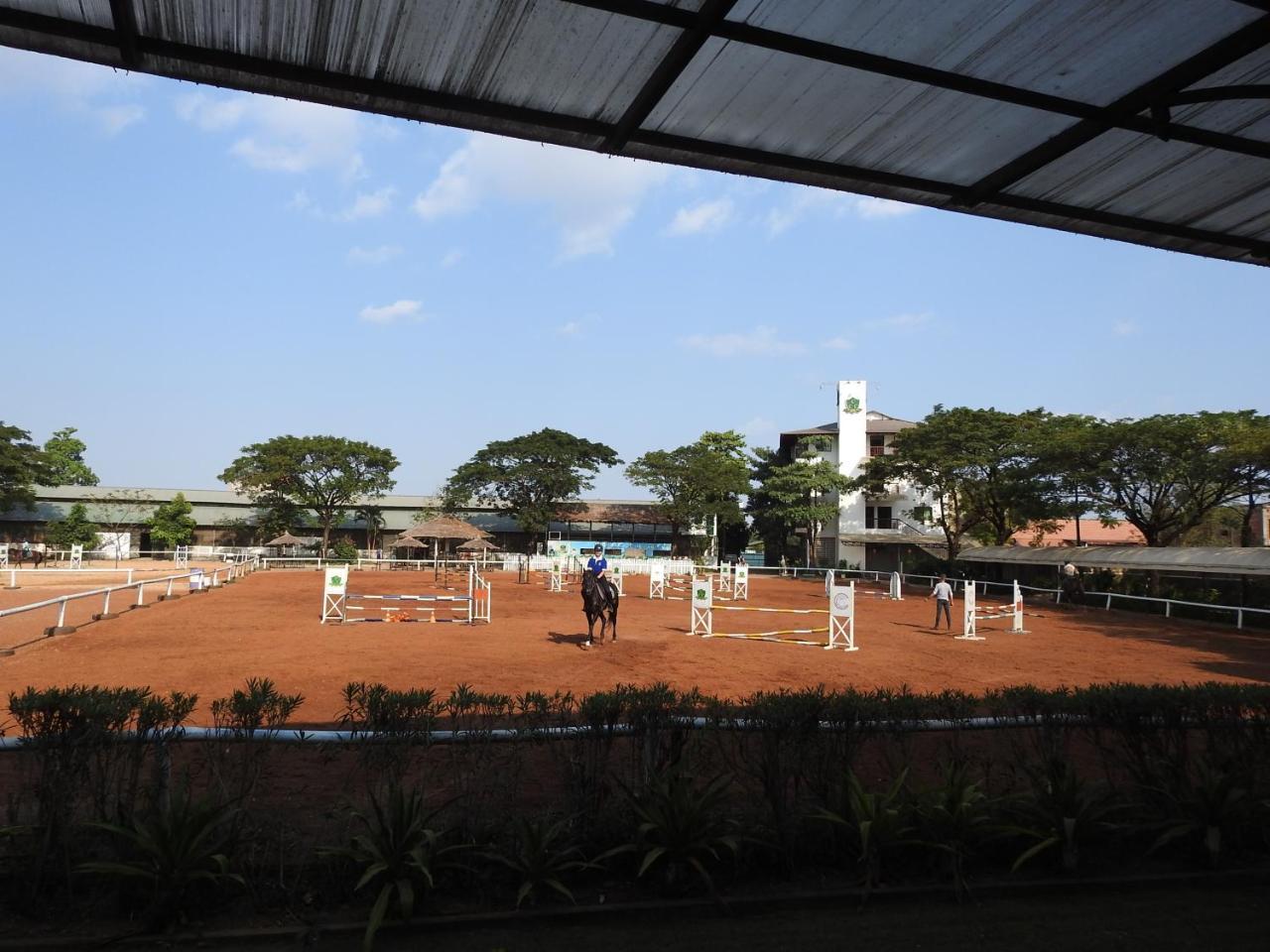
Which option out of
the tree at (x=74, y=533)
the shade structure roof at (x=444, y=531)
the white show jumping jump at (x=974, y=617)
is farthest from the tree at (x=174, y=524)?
the white show jumping jump at (x=974, y=617)

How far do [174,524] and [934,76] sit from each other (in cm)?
6082

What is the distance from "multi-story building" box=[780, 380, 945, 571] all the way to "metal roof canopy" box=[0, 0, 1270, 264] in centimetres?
4846

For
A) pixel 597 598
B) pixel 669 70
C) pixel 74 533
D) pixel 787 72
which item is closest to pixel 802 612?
pixel 597 598

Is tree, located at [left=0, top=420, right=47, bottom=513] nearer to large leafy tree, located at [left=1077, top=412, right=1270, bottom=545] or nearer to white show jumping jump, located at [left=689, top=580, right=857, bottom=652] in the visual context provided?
white show jumping jump, located at [left=689, top=580, right=857, bottom=652]

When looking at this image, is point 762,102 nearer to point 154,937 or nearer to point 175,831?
point 175,831

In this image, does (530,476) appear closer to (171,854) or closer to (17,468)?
(17,468)

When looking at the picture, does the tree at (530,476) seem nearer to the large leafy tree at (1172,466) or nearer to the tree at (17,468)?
the tree at (17,468)

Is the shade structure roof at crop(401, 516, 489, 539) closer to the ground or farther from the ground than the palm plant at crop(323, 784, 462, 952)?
farther from the ground

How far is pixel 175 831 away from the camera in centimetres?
344

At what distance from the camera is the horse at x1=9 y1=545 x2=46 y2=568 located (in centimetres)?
4059

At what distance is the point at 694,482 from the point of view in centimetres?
5616

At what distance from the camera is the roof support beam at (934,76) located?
3391 mm

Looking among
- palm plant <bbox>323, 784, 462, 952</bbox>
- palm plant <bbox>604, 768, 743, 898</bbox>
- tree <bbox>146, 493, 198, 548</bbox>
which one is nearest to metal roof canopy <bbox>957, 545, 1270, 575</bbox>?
palm plant <bbox>604, 768, 743, 898</bbox>

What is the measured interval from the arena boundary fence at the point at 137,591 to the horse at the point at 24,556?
34.8 feet
